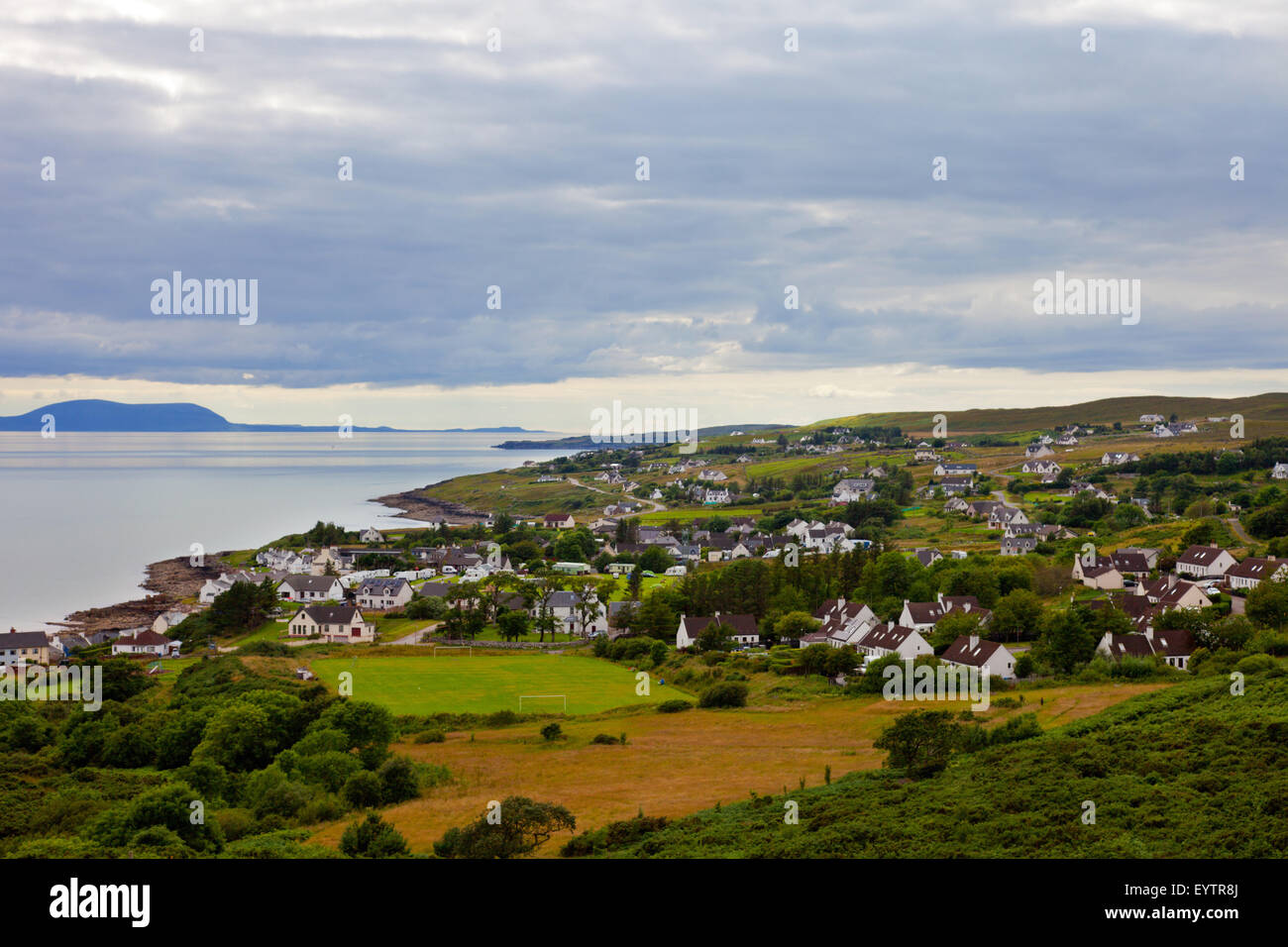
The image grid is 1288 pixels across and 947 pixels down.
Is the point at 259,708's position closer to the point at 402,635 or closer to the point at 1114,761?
the point at 1114,761

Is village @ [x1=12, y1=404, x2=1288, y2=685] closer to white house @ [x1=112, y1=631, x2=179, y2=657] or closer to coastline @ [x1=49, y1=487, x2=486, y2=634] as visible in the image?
white house @ [x1=112, y1=631, x2=179, y2=657]

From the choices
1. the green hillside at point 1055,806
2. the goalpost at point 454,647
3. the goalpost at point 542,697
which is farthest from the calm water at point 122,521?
the green hillside at point 1055,806

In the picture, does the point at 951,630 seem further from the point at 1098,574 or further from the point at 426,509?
the point at 426,509

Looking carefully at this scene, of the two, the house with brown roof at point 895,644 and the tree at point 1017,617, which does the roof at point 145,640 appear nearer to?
the house with brown roof at point 895,644

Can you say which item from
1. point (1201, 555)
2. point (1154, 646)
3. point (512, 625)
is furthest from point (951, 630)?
point (512, 625)
